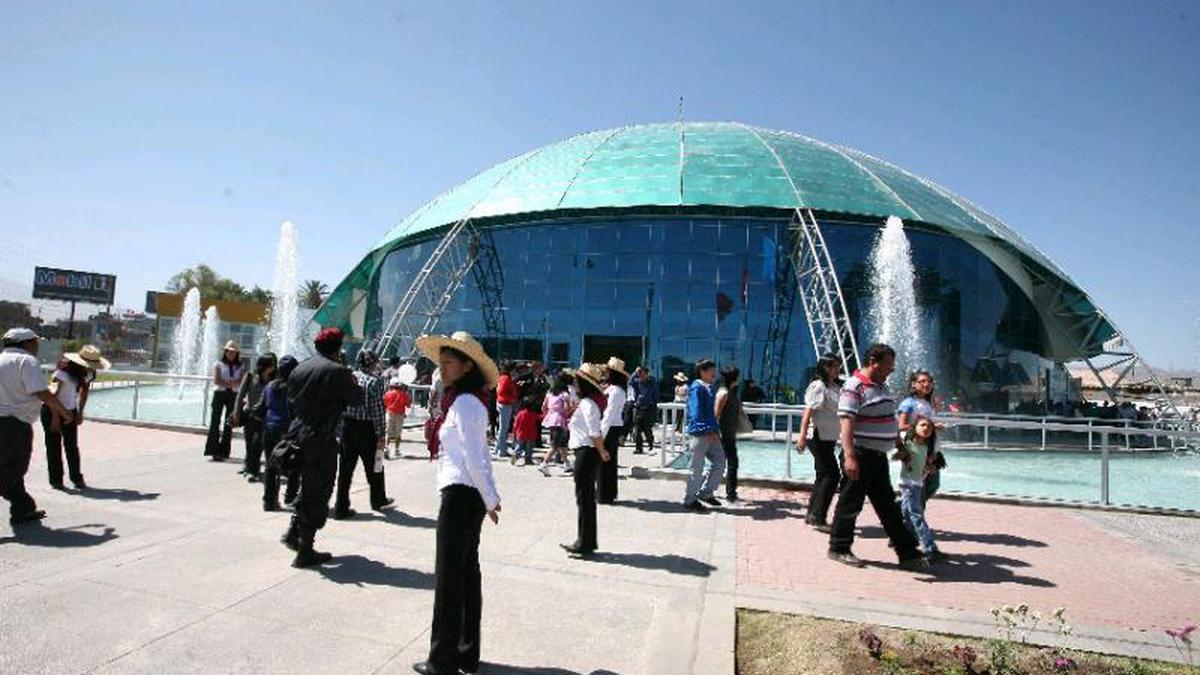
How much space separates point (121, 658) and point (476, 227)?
23.8m

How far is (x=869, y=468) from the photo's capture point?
538 centimetres

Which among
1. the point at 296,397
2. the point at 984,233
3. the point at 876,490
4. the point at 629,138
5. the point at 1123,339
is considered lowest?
the point at 876,490

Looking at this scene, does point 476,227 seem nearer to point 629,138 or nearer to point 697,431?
point 629,138

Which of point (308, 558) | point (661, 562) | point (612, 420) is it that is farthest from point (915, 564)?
point (308, 558)

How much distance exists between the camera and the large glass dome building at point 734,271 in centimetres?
2230

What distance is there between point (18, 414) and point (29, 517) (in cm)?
95

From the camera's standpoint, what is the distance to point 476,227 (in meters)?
25.9

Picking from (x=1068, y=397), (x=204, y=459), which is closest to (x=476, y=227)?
(x=204, y=459)

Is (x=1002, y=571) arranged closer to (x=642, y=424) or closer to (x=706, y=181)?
(x=642, y=424)

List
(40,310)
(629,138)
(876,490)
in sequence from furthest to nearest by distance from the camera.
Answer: (40,310) < (629,138) < (876,490)

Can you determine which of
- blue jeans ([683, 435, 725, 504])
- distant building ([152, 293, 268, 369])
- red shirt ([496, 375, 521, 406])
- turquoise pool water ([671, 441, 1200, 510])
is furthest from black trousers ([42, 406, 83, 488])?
distant building ([152, 293, 268, 369])

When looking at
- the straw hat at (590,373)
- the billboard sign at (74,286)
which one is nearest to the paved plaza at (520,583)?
the straw hat at (590,373)

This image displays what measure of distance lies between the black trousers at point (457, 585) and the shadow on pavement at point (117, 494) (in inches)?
205

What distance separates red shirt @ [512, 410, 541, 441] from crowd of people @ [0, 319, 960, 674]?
2506 mm
